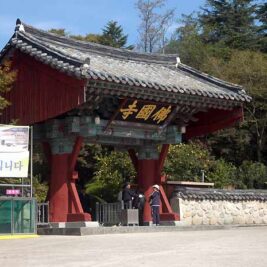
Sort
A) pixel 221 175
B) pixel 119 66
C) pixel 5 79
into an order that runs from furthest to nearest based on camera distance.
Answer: pixel 221 175 → pixel 119 66 → pixel 5 79

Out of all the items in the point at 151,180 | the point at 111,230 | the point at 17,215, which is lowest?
the point at 111,230

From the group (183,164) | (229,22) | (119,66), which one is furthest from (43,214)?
(229,22)

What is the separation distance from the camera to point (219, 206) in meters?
23.2

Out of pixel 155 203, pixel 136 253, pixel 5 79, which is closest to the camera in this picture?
pixel 136 253

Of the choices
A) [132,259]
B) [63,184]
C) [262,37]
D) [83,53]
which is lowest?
[132,259]

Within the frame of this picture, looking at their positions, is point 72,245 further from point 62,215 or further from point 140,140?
point 140,140

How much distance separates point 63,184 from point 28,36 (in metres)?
5.31

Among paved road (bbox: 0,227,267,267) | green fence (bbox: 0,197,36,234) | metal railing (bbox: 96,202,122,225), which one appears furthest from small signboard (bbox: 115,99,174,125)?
paved road (bbox: 0,227,267,267)

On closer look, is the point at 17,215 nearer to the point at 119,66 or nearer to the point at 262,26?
the point at 119,66

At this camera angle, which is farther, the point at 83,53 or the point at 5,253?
the point at 83,53

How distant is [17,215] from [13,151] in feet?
6.30

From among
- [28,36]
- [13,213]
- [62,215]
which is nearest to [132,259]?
[13,213]

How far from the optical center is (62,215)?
1859 cm

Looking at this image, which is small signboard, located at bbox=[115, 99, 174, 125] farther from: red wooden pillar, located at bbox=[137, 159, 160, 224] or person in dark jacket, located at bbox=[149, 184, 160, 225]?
person in dark jacket, located at bbox=[149, 184, 160, 225]
